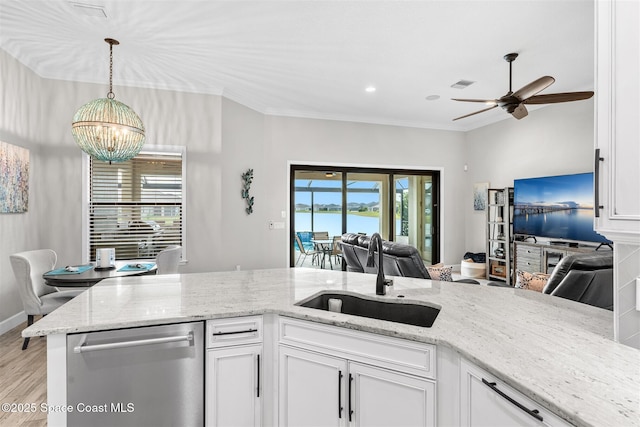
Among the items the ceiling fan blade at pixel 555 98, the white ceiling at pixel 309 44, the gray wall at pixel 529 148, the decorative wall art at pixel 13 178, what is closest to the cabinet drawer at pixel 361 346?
the white ceiling at pixel 309 44

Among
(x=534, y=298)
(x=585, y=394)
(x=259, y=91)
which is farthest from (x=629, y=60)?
(x=259, y=91)

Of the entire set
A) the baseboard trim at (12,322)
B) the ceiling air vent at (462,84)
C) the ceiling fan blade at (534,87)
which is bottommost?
the baseboard trim at (12,322)

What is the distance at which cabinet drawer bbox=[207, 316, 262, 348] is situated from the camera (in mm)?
1562

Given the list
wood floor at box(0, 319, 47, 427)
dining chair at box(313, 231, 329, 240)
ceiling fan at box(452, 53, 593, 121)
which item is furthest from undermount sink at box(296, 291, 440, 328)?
dining chair at box(313, 231, 329, 240)

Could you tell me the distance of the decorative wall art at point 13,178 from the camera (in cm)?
347

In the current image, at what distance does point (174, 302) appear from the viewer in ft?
5.69

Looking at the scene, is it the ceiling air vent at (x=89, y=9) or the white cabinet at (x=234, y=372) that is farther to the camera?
the ceiling air vent at (x=89, y=9)

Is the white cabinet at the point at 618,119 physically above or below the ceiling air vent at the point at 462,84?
below

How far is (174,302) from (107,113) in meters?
2.59

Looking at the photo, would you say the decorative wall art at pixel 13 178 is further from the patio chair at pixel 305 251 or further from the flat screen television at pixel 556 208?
the flat screen television at pixel 556 208

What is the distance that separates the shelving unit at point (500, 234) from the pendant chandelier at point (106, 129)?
18.3 feet

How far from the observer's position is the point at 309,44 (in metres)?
3.56

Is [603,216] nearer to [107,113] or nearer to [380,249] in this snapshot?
[380,249]

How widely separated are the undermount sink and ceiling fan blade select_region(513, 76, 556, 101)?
8.22 feet
